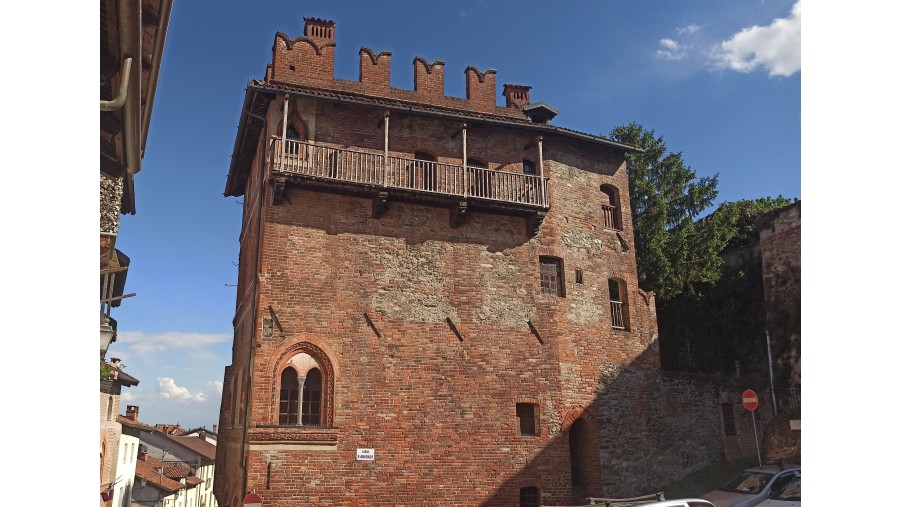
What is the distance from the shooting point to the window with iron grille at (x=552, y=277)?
18.1m

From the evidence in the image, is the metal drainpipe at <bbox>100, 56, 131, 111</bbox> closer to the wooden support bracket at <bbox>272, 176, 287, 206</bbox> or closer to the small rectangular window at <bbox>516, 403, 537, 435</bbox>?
the wooden support bracket at <bbox>272, 176, 287, 206</bbox>

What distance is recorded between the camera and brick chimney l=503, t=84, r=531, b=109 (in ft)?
69.3

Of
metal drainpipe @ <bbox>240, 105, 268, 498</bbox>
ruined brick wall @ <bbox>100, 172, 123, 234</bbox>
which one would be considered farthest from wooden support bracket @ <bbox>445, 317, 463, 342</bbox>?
ruined brick wall @ <bbox>100, 172, 123, 234</bbox>

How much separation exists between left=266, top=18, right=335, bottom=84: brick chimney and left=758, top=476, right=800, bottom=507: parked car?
1472cm

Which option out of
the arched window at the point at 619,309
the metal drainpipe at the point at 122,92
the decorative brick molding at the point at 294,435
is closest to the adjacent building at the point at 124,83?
the metal drainpipe at the point at 122,92

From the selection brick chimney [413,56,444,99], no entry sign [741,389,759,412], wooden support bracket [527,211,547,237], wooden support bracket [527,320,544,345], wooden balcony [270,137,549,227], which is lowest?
no entry sign [741,389,759,412]

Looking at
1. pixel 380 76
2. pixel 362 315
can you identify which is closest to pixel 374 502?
pixel 362 315

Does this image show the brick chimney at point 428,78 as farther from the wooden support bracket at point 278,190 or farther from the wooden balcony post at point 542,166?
the wooden support bracket at point 278,190

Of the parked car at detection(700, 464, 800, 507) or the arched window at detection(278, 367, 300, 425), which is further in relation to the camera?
the arched window at detection(278, 367, 300, 425)

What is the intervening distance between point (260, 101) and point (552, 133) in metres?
8.42

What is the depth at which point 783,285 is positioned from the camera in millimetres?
20672

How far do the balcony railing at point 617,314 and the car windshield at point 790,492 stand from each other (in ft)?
25.7

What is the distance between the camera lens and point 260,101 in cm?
1673

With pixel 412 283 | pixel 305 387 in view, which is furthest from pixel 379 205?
pixel 305 387
